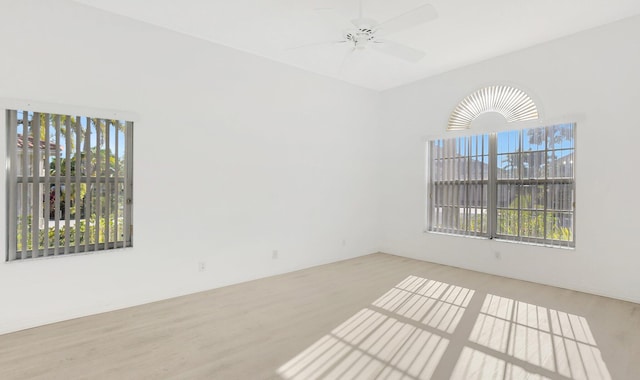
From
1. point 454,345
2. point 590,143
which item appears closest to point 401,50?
point 590,143

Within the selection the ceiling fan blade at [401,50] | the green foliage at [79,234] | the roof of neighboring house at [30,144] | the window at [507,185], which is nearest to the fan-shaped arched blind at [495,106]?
the window at [507,185]

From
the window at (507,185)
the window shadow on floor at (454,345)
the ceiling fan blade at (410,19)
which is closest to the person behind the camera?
the window shadow on floor at (454,345)

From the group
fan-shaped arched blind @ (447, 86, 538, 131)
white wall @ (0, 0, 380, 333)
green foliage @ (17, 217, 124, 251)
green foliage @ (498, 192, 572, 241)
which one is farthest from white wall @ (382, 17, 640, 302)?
green foliage @ (17, 217, 124, 251)

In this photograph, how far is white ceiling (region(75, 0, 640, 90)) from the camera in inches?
124

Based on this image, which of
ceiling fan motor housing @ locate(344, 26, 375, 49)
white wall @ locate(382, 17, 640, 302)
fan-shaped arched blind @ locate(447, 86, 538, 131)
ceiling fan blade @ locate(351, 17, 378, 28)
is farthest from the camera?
fan-shaped arched blind @ locate(447, 86, 538, 131)

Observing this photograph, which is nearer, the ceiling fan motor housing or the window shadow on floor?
the window shadow on floor

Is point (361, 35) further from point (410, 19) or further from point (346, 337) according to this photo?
point (346, 337)

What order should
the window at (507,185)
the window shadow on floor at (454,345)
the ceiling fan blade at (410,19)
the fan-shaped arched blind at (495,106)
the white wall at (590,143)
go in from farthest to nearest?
the fan-shaped arched blind at (495,106), the window at (507,185), the white wall at (590,143), the ceiling fan blade at (410,19), the window shadow on floor at (454,345)

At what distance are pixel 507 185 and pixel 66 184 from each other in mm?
5390

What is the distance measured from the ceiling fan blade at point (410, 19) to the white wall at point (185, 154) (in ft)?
7.01

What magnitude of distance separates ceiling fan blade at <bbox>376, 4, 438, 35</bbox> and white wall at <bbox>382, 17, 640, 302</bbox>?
246 centimetres

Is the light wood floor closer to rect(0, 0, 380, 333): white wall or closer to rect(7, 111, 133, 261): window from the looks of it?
rect(0, 0, 380, 333): white wall

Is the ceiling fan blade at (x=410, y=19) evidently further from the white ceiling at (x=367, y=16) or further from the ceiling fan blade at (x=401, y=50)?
the white ceiling at (x=367, y=16)

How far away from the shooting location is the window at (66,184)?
2.89m
